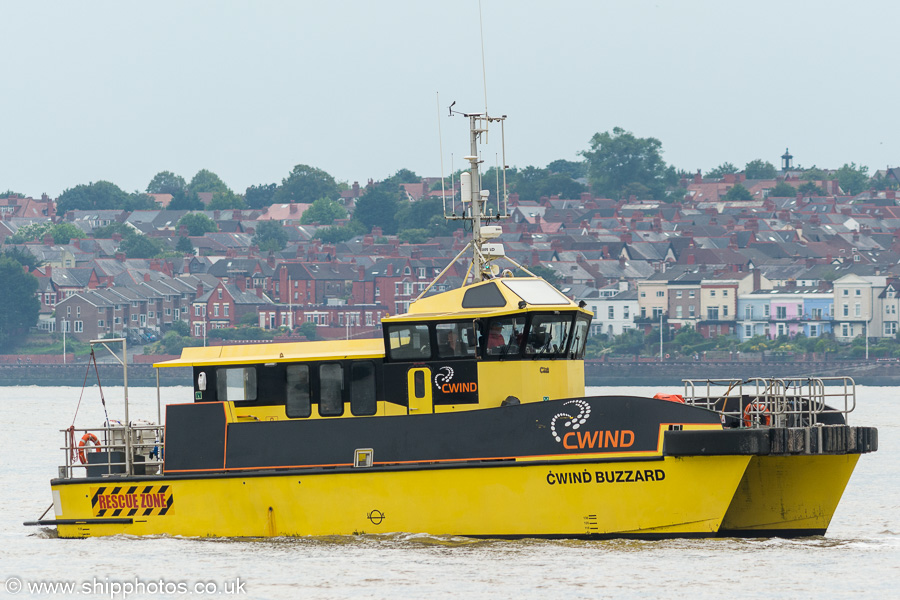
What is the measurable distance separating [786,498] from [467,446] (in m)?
4.22

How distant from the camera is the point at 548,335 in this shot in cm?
2078

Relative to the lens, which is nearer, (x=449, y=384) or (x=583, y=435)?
(x=583, y=435)

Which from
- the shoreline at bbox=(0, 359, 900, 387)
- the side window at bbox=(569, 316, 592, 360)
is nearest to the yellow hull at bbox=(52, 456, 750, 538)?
the side window at bbox=(569, 316, 592, 360)

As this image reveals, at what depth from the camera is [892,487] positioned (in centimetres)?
3203

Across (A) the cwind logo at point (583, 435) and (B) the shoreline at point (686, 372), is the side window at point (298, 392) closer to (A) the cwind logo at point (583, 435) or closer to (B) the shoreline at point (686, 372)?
(A) the cwind logo at point (583, 435)

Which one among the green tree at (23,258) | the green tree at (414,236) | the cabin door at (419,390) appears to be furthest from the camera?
the green tree at (414,236)

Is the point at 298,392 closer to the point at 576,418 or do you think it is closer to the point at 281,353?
the point at 281,353

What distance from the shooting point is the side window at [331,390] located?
2103 centimetres

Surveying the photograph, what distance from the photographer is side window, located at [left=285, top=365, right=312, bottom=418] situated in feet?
69.4

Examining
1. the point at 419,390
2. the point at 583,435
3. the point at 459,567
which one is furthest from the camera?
the point at 419,390

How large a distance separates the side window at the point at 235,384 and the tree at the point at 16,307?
133m

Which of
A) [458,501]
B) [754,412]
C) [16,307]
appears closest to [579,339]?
[754,412]

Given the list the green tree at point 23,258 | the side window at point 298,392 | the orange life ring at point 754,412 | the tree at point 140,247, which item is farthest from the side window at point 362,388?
the tree at point 140,247

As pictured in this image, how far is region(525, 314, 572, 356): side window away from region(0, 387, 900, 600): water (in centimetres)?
254
